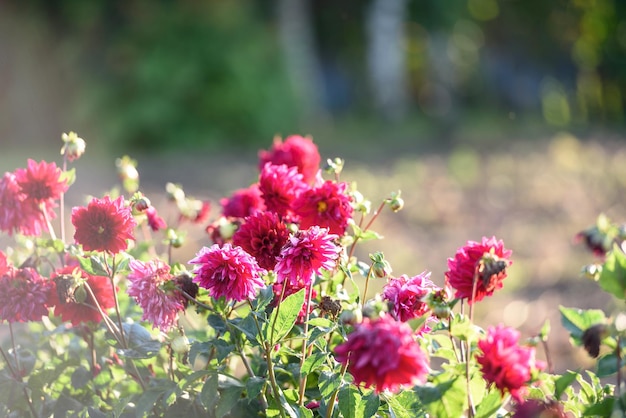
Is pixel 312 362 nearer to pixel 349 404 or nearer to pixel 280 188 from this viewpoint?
pixel 349 404

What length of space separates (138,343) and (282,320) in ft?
0.94

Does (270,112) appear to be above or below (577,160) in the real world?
above

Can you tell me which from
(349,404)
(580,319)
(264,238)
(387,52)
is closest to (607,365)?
(580,319)

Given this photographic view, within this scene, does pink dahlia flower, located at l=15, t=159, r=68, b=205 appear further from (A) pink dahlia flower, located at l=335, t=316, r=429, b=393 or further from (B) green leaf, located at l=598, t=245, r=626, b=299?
(B) green leaf, located at l=598, t=245, r=626, b=299

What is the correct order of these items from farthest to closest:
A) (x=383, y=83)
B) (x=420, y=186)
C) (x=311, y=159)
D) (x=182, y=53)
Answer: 1. (x=383, y=83)
2. (x=182, y=53)
3. (x=420, y=186)
4. (x=311, y=159)

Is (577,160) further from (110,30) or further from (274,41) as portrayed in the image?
(110,30)

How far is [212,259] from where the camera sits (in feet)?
3.77

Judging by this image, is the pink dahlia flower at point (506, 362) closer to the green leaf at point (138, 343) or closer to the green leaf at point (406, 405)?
the green leaf at point (406, 405)

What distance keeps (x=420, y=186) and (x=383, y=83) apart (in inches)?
191

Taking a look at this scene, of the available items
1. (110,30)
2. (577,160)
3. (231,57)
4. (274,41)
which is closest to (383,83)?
(274,41)

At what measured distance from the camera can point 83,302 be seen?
51.6 inches

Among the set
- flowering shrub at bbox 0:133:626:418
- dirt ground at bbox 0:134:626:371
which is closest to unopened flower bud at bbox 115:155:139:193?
flowering shrub at bbox 0:133:626:418

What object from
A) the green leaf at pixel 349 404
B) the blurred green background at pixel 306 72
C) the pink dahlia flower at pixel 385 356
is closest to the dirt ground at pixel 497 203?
the blurred green background at pixel 306 72

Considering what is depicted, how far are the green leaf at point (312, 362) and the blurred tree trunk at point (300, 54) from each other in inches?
A: 334
